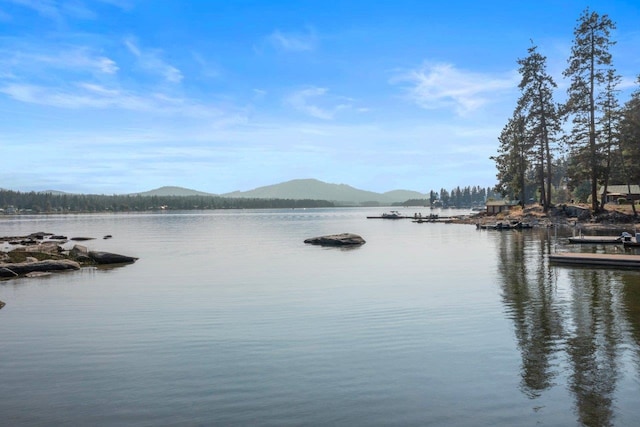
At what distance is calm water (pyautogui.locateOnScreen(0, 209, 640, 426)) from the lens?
10266 mm

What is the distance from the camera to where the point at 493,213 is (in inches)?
4530

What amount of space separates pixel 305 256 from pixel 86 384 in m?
33.0

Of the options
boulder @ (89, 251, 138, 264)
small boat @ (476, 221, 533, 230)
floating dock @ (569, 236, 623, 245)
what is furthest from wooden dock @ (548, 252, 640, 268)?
small boat @ (476, 221, 533, 230)

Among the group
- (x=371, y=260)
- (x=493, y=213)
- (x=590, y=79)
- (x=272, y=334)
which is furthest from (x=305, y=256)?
(x=493, y=213)

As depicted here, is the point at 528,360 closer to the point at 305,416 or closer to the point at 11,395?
the point at 305,416

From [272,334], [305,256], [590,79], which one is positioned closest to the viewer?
[272,334]

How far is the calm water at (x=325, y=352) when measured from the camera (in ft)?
33.7

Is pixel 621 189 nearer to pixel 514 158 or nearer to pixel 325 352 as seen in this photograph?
pixel 514 158

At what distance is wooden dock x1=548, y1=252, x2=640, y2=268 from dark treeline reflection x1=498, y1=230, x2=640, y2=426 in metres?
2.01

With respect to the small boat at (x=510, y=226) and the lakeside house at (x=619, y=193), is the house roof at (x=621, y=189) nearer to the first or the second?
the lakeside house at (x=619, y=193)

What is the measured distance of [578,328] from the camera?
1667 centimetres

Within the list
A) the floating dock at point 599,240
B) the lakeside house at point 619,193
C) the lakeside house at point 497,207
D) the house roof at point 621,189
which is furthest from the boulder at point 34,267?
the lakeside house at point 497,207

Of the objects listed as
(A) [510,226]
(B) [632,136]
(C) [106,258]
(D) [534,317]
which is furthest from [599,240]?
(C) [106,258]

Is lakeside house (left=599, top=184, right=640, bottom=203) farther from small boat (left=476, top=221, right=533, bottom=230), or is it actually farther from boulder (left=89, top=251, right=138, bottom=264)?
boulder (left=89, top=251, right=138, bottom=264)
